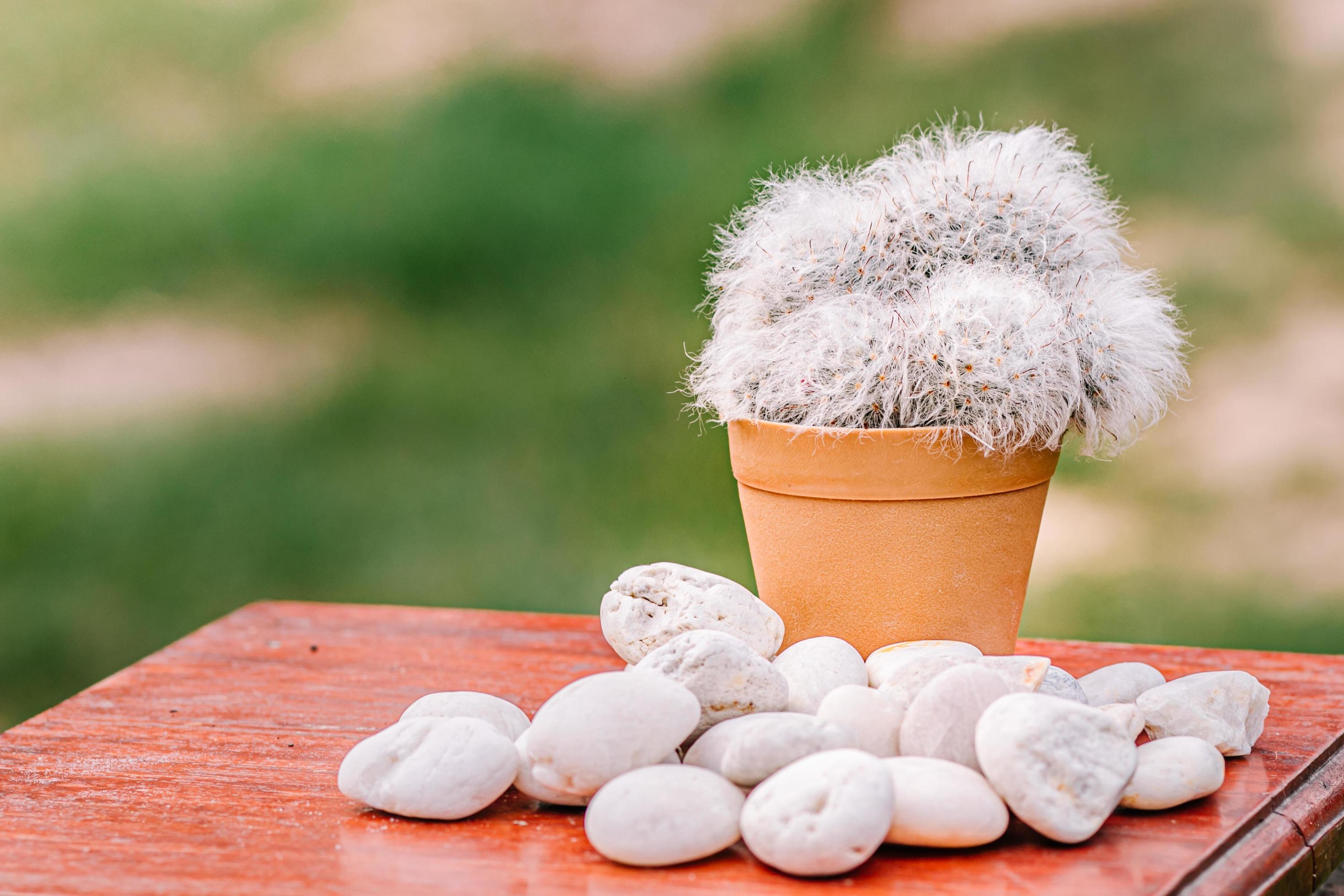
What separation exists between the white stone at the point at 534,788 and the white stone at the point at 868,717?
0.37ft

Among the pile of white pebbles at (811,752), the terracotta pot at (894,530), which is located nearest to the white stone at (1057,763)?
the pile of white pebbles at (811,752)

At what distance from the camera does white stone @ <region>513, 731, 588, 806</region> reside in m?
0.71

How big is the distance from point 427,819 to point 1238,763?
520 millimetres

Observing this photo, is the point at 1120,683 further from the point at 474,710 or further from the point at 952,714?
the point at 474,710

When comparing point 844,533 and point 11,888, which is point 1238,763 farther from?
point 11,888

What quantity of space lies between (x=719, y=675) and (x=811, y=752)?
83 millimetres

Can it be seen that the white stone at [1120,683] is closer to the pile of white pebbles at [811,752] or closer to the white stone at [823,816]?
the pile of white pebbles at [811,752]

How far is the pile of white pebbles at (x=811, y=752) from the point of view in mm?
633

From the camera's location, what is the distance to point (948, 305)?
0.88 metres

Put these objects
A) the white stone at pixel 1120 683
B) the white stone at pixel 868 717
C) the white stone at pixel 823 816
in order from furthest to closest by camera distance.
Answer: the white stone at pixel 1120 683 → the white stone at pixel 868 717 → the white stone at pixel 823 816

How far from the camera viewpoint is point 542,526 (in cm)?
178

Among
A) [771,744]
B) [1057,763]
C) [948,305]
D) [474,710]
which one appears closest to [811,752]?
[771,744]

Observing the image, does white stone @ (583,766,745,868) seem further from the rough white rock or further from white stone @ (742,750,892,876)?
the rough white rock

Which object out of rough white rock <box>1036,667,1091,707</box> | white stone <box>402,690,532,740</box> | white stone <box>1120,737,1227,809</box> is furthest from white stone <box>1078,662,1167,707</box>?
white stone <box>402,690,532,740</box>
